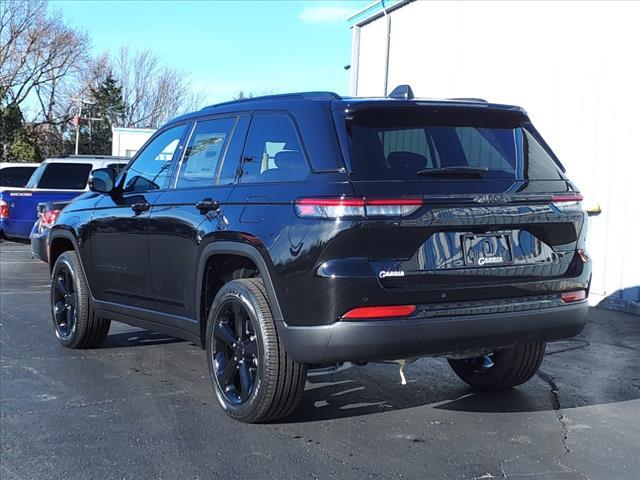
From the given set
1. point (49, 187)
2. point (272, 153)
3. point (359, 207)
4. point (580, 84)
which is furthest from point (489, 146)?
point (49, 187)

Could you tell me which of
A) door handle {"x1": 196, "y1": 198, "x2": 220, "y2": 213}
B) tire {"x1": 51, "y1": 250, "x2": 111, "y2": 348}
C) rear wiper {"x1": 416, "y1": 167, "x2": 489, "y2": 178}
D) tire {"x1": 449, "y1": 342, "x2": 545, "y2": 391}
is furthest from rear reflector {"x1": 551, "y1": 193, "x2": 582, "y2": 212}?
tire {"x1": 51, "y1": 250, "x2": 111, "y2": 348}

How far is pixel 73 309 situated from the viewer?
20.8ft

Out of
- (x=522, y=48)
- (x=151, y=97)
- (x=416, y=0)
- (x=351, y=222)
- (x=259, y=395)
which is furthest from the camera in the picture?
(x=151, y=97)

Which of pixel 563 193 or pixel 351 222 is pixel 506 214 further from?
pixel 351 222

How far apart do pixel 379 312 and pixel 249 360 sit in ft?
3.40

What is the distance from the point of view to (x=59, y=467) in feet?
12.4

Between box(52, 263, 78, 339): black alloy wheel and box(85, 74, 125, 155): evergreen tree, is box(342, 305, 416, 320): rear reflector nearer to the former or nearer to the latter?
box(52, 263, 78, 339): black alloy wheel

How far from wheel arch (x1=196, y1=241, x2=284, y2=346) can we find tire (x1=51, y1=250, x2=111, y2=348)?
5.92 feet

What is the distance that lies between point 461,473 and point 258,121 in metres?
2.39

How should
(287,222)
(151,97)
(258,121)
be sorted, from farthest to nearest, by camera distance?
(151,97) → (258,121) → (287,222)

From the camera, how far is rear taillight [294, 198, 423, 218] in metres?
3.64

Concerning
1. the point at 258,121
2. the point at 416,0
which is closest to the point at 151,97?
the point at 416,0

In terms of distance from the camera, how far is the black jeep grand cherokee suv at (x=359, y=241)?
12.1ft

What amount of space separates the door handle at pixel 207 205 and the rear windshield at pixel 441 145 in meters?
1.03
